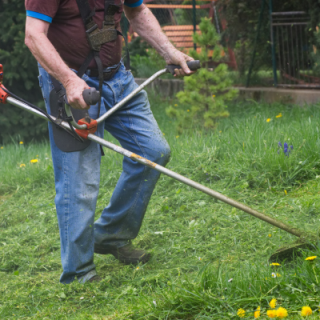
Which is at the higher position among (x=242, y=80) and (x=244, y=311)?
(x=244, y=311)

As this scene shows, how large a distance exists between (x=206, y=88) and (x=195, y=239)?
2.73m

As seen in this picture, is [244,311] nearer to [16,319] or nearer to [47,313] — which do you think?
[47,313]

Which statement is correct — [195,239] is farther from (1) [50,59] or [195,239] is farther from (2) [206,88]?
(2) [206,88]

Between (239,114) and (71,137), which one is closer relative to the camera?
(71,137)

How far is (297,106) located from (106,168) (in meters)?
2.74

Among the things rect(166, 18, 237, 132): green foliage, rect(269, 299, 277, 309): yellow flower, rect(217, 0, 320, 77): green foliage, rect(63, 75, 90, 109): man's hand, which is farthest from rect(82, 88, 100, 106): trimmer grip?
rect(217, 0, 320, 77): green foliage

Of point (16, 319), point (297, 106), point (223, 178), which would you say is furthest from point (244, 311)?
point (297, 106)

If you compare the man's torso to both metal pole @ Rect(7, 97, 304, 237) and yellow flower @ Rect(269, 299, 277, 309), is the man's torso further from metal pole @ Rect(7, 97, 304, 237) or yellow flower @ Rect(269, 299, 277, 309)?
yellow flower @ Rect(269, 299, 277, 309)

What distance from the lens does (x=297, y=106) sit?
→ 232 inches

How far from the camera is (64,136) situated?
2395mm

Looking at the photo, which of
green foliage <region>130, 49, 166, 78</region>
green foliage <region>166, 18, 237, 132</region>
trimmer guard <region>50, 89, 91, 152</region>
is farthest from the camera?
green foliage <region>130, 49, 166, 78</region>


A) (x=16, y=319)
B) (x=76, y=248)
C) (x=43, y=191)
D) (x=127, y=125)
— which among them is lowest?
(x=43, y=191)

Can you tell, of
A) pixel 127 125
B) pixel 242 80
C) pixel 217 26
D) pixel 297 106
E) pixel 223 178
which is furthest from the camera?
pixel 217 26

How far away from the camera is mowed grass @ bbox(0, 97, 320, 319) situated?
197 cm
